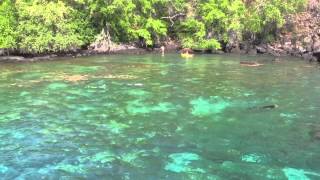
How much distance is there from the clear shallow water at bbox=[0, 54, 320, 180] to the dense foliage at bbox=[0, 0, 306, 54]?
37.6 ft

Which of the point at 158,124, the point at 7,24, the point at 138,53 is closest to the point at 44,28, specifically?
the point at 7,24

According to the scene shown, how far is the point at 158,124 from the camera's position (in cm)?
1891

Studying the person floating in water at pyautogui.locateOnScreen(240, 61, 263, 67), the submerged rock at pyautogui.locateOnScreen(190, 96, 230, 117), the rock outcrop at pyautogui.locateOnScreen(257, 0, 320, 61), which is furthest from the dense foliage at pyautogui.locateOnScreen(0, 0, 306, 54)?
the submerged rock at pyautogui.locateOnScreen(190, 96, 230, 117)

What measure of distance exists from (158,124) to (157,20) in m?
31.8

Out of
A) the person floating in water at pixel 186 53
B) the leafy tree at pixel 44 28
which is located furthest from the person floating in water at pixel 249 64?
the leafy tree at pixel 44 28

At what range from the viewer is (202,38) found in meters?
48.5

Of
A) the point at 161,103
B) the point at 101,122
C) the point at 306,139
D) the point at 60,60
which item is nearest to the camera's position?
the point at 306,139

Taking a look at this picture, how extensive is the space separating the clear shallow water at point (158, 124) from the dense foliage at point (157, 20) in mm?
11453

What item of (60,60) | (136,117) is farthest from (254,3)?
(136,117)

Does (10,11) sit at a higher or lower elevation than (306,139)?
higher

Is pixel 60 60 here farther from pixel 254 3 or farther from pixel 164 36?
pixel 254 3

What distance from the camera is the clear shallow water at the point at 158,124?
14.1 m

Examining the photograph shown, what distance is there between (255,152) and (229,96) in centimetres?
934

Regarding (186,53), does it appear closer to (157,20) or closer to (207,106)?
(157,20)
